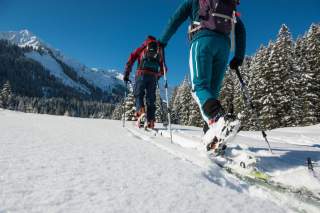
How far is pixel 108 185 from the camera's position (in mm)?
1770

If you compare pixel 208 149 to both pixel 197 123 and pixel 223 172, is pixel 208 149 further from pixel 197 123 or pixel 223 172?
pixel 197 123

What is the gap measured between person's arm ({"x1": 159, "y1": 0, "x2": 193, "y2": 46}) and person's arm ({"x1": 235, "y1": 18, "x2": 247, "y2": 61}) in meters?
0.76

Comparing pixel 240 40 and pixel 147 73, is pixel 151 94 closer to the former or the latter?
pixel 147 73

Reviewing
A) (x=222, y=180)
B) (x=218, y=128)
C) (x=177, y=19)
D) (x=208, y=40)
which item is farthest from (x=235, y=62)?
(x=222, y=180)

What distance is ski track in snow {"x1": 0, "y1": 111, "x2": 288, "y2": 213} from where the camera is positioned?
4.78ft

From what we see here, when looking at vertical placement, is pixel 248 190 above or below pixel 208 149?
below

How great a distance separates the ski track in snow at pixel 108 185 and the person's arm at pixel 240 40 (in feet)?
7.48

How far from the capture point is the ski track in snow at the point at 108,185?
57.4 inches

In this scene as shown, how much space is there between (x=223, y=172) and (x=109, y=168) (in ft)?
3.01

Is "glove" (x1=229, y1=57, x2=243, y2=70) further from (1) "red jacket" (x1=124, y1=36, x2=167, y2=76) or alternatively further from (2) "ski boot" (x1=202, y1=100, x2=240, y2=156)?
(1) "red jacket" (x1=124, y1=36, x2=167, y2=76)

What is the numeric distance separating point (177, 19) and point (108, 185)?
291cm

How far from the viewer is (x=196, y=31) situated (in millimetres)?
3742

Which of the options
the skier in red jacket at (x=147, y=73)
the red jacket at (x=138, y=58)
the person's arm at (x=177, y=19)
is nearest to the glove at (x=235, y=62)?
the person's arm at (x=177, y=19)

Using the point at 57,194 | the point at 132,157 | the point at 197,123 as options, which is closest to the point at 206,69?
the point at 132,157
